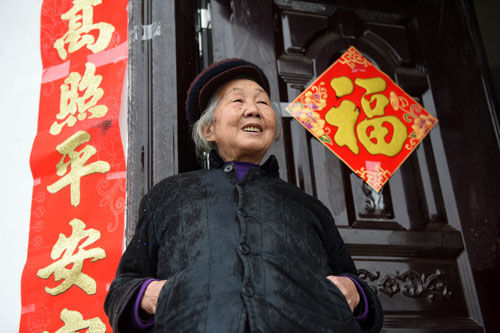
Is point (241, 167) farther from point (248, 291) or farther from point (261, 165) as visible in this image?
point (248, 291)

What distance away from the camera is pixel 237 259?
3.19 feet

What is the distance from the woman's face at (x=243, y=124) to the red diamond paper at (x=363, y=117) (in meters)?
0.47

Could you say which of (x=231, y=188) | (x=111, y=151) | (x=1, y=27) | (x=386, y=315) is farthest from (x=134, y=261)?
(x=1, y=27)

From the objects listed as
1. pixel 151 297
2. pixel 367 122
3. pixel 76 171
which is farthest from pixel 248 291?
pixel 367 122

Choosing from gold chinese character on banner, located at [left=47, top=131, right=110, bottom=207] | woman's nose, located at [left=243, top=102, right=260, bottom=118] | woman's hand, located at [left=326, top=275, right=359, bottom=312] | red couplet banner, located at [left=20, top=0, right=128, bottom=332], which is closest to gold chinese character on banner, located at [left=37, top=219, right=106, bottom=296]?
red couplet banner, located at [left=20, top=0, right=128, bottom=332]

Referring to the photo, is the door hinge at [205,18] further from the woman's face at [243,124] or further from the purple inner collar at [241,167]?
the purple inner collar at [241,167]

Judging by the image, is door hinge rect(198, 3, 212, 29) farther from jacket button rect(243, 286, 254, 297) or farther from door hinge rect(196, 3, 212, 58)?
jacket button rect(243, 286, 254, 297)

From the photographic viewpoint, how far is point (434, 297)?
1.63m

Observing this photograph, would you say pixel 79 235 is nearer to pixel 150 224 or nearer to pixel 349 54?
pixel 150 224

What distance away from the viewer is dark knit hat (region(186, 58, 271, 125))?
4.51 ft

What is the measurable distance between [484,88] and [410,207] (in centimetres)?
70

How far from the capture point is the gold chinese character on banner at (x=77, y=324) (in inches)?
56.3

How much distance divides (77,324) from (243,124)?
83cm

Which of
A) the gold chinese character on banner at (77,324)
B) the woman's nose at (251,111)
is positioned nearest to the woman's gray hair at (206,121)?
the woman's nose at (251,111)
